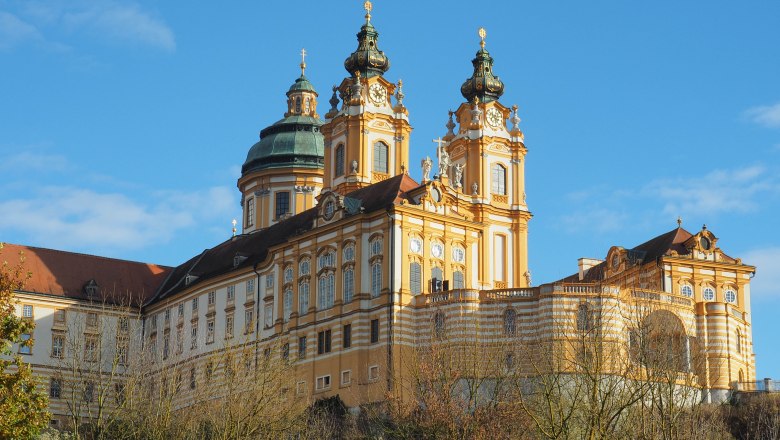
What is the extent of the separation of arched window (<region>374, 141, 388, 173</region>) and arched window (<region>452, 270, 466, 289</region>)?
13.9 meters

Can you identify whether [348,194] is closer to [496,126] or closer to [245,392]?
[496,126]

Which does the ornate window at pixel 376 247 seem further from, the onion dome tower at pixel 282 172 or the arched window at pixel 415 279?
the onion dome tower at pixel 282 172

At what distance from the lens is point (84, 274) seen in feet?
364

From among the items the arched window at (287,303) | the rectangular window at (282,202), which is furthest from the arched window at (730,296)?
the rectangular window at (282,202)

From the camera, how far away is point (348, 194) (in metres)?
97.6

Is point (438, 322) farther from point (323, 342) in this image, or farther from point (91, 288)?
point (91, 288)

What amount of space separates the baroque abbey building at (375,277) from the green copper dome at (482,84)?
0.12 metres

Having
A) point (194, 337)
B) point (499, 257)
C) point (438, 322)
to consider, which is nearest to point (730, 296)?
point (499, 257)

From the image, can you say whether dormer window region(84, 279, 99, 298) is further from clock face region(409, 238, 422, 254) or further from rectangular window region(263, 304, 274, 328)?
clock face region(409, 238, 422, 254)

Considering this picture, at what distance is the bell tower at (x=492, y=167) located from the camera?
100562 millimetres

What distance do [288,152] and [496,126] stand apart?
19.5 m

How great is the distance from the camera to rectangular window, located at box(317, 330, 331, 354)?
8750 centimetres

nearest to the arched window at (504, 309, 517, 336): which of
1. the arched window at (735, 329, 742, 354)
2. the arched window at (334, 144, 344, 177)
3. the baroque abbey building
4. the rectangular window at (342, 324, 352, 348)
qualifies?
the baroque abbey building

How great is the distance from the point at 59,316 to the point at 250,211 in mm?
18620
